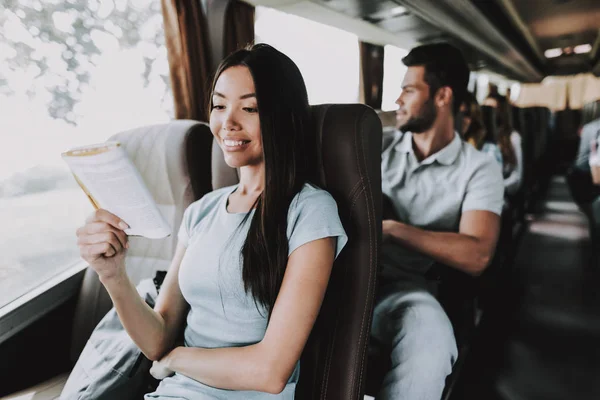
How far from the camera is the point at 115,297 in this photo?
1.08 metres

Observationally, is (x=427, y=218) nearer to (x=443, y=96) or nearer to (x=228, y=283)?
(x=443, y=96)

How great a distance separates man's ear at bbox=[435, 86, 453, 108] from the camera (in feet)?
6.50

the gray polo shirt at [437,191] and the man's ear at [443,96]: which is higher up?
the man's ear at [443,96]

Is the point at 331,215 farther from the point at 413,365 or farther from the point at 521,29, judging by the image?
the point at 521,29

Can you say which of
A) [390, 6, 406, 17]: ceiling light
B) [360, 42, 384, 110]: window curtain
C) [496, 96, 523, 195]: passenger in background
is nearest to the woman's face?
[496, 96, 523, 195]: passenger in background

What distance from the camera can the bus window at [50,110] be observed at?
158cm

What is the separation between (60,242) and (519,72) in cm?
1306

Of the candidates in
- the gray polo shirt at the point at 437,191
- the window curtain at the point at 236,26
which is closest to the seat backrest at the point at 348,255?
the gray polo shirt at the point at 437,191

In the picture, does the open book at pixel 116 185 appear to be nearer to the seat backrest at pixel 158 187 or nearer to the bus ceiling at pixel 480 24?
the seat backrest at pixel 158 187

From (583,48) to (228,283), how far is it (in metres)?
14.3

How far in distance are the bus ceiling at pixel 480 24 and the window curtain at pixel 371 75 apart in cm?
17

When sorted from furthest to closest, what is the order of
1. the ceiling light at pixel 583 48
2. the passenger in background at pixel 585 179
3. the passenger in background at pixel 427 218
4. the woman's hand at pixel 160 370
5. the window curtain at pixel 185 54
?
the ceiling light at pixel 583 48 < the passenger in background at pixel 585 179 < the window curtain at pixel 185 54 < the passenger in background at pixel 427 218 < the woman's hand at pixel 160 370

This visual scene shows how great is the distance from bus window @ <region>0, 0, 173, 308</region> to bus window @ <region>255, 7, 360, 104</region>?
1.31m

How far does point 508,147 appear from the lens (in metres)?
3.94
